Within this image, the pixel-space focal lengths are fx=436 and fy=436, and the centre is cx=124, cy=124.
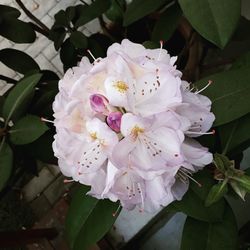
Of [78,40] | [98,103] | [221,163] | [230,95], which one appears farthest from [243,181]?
[78,40]

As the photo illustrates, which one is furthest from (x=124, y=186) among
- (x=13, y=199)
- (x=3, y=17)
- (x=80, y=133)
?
(x=13, y=199)

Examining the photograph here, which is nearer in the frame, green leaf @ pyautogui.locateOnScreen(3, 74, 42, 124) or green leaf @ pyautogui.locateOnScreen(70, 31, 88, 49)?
green leaf @ pyautogui.locateOnScreen(3, 74, 42, 124)

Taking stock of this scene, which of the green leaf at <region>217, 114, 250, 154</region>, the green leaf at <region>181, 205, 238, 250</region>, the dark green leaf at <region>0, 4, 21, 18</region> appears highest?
the dark green leaf at <region>0, 4, 21, 18</region>

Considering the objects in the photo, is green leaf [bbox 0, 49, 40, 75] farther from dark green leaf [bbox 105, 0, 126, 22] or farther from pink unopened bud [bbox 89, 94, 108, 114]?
pink unopened bud [bbox 89, 94, 108, 114]

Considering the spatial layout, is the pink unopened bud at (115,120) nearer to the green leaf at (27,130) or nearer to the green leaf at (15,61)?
the green leaf at (27,130)

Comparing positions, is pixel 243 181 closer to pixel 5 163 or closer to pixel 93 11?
pixel 5 163

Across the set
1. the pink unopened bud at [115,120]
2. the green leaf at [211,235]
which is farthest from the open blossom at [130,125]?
the green leaf at [211,235]

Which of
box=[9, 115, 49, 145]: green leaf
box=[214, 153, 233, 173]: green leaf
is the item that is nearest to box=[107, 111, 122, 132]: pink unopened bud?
box=[214, 153, 233, 173]: green leaf
